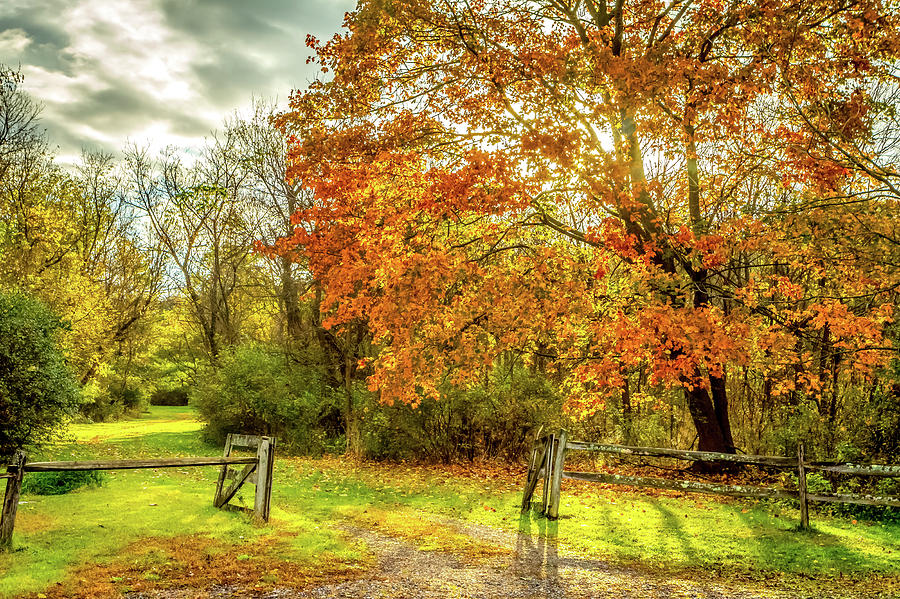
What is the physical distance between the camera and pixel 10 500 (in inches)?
271

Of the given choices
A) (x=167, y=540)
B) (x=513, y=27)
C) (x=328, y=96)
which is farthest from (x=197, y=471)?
(x=513, y=27)

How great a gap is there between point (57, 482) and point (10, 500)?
4.75 metres

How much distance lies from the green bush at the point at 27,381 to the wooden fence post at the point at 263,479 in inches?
280

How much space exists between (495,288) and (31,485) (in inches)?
398

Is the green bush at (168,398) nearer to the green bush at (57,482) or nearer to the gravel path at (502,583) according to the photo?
the green bush at (57,482)

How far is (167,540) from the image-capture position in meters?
7.94

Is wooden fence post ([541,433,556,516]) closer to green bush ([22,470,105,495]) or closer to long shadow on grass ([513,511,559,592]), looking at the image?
long shadow on grass ([513,511,559,592])

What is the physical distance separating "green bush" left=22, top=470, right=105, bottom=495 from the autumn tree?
621 cm

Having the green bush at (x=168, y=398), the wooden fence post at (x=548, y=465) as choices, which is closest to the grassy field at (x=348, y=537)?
the wooden fence post at (x=548, y=465)

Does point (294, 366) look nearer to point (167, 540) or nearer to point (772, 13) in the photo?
point (167, 540)

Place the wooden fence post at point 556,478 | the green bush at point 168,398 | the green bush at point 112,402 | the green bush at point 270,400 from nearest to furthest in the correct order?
the wooden fence post at point 556,478, the green bush at point 270,400, the green bush at point 112,402, the green bush at point 168,398

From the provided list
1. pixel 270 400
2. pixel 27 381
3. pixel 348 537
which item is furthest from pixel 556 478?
pixel 270 400

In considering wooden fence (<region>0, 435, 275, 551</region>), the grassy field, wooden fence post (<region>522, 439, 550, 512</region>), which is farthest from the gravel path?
wooden fence post (<region>522, 439, 550, 512</region>)

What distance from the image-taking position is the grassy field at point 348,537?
6.85 metres
